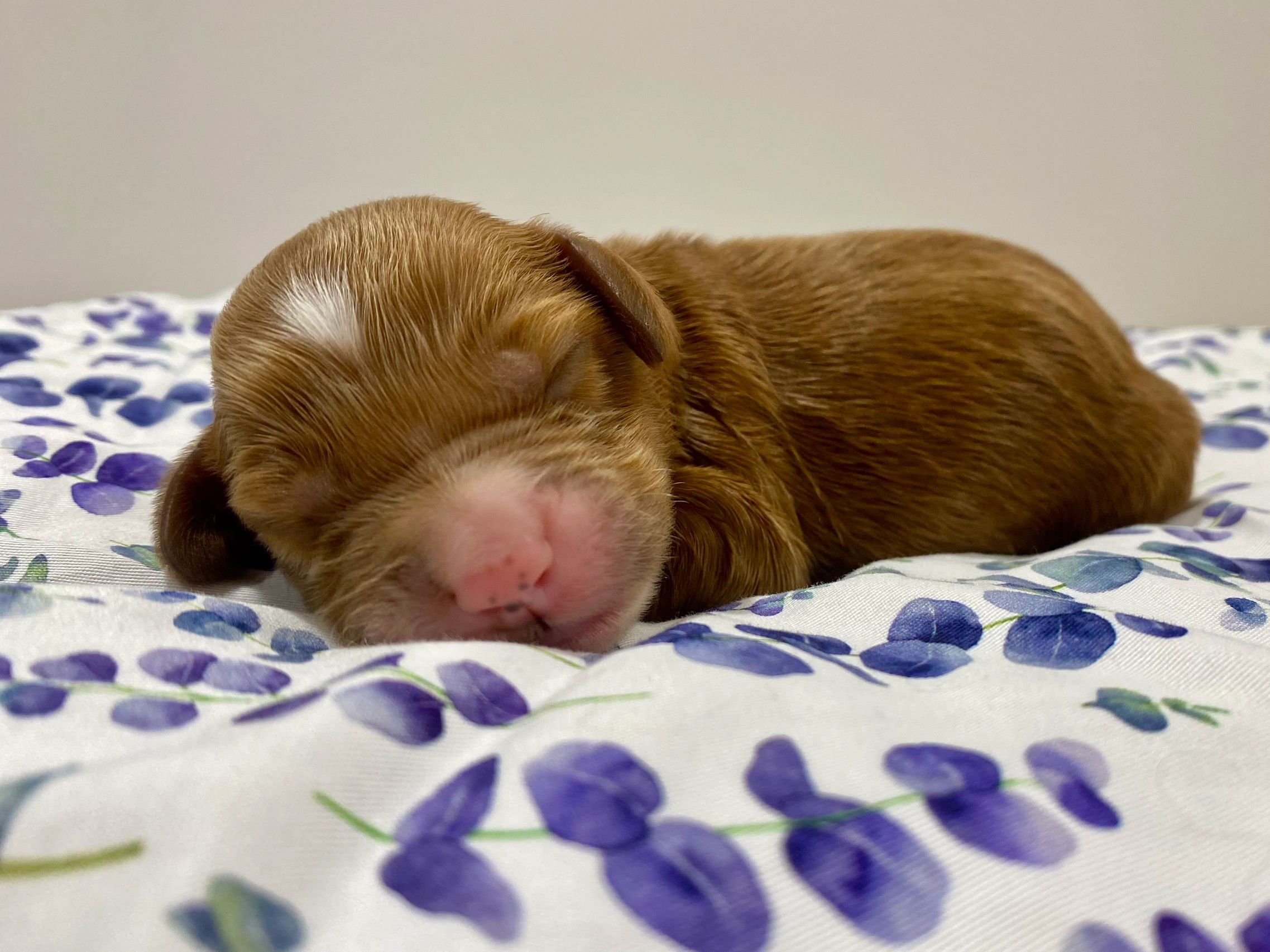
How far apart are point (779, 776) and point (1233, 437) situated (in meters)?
1.94

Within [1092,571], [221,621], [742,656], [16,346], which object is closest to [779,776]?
[742,656]

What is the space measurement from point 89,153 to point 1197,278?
458 cm

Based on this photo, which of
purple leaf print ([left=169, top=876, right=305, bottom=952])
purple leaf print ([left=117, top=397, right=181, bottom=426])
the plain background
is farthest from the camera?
the plain background

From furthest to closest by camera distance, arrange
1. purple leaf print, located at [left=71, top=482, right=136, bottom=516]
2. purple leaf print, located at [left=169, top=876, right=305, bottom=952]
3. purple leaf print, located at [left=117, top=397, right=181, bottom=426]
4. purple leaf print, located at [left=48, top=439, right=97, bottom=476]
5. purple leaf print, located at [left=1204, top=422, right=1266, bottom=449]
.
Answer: purple leaf print, located at [left=1204, top=422, right=1266, bottom=449], purple leaf print, located at [left=117, top=397, right=181, bottom=426], purple leaf print, located at [left=48, top=439, right=97, bottom=476], purple leaf print, located at [left=71, top=482, right=136, bottom=516], purple leaf print, located at [left=169, top=876, right=305, bottom=952]

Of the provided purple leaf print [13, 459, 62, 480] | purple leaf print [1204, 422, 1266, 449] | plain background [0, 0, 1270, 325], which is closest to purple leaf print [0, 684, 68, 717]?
purple leaf print [13, 459, 62, 480]

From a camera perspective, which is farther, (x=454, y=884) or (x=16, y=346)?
(x=16, y=346)

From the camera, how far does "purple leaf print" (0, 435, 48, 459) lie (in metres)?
1.47

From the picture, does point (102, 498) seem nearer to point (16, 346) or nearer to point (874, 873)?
point (16, 346)

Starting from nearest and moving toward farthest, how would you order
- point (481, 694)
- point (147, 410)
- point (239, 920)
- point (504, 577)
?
point (239, 920) → point (481, 694) → point (504, 577) → point (147, 410)

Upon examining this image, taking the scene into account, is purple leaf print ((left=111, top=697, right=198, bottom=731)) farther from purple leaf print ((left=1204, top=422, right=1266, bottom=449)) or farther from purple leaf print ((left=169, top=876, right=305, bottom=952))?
purple leaf print ((left=1204, top=422, right=1266, bottom=449))

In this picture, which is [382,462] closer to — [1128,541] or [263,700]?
[263,700]

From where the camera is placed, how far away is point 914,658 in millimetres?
927

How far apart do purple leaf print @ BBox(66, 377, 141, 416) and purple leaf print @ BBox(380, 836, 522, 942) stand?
1700 millimetres

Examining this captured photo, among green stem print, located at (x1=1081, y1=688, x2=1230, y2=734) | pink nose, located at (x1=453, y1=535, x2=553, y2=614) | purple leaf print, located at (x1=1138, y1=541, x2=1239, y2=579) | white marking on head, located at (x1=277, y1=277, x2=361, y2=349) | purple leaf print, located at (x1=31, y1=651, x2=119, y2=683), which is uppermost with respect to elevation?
white marking on head, located at (x1=277, y1=277, x2=361, y2=349)
